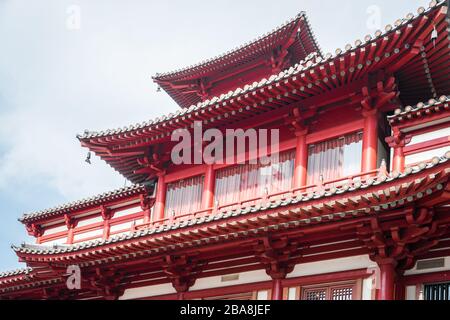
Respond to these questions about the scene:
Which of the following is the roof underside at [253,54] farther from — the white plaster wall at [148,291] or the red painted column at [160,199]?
the white plaster wall at [148,291]

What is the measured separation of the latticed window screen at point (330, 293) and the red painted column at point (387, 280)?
94cm

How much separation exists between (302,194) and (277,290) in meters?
2.21

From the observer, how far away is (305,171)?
15.3 meters

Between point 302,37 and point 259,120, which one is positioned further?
point 302,37

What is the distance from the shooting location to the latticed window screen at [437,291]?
38.7ft

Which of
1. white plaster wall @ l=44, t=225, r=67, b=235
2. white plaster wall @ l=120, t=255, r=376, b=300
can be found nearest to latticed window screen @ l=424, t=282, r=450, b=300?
white plaster wall @ l=120, t=255, r=376, b=300

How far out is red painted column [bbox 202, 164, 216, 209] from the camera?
16.8m

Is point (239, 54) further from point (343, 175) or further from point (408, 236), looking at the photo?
point (408, 236)

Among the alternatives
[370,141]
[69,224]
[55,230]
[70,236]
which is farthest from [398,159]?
[55,230]

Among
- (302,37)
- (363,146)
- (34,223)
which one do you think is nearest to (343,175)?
(363,146)

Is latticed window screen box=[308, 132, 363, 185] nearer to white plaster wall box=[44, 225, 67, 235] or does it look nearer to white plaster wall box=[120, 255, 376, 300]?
white plaster wall box=[120, 255, 376, 300]

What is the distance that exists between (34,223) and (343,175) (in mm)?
13192

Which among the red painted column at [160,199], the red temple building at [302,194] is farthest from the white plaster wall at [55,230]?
the red painted column at [160,199]

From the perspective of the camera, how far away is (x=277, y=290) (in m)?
13.6
